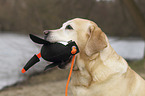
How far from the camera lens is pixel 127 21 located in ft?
30.1

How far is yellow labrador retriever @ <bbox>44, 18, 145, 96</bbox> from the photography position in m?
2.24

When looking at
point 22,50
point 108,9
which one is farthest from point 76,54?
point 108,9

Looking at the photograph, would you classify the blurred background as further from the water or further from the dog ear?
the dog ear

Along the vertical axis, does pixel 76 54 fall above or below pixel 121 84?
above

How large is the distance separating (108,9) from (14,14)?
175 inches

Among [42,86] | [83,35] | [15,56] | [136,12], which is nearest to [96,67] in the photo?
[83,35]

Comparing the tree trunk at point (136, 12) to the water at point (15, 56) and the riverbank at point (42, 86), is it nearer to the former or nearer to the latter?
the riverbank at point (42, 86)

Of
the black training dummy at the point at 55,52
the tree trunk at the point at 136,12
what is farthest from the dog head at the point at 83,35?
the tree trunk at the point at 136,12

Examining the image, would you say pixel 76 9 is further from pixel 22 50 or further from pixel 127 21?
pixel 127 21

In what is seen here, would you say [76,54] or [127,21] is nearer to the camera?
[76,54]

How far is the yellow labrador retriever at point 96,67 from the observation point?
2.24 m

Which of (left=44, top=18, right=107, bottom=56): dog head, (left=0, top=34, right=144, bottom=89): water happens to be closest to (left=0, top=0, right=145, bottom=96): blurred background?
(left=0, top=34, right=144, bottom=89): water

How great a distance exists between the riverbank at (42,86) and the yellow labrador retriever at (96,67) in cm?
254

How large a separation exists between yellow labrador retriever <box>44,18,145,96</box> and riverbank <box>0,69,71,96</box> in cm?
254
